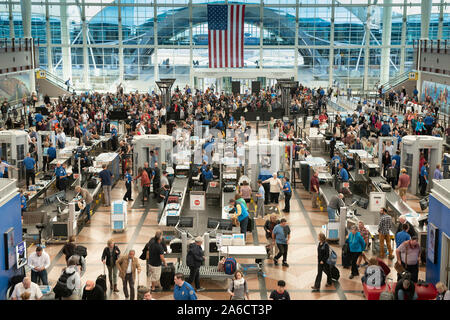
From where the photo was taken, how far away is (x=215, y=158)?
70.7ft

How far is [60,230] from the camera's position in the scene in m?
14.8

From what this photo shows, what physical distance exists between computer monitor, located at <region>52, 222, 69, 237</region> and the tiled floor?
1.13ft

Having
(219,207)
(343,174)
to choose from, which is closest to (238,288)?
(219,207)

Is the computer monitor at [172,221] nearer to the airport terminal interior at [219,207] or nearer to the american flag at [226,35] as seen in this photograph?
the airport terminal interior at [219,207]

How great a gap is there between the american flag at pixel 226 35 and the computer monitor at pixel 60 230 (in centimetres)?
2987

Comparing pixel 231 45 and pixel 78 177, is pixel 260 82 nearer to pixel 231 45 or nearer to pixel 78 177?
pixel 231 45

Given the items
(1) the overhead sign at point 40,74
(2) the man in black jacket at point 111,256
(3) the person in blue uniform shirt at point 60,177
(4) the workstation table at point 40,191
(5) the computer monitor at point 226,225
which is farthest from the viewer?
(1) the overhead sign at point 40,74

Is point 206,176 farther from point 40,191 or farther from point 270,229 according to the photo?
point 270,229

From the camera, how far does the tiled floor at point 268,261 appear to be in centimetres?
1193

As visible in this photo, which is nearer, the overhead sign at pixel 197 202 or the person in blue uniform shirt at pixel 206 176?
the overhead sign at pixel 197 202

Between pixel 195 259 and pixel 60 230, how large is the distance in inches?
182

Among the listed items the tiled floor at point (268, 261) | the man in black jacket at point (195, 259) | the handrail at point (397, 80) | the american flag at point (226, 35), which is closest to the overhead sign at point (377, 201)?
the tiled floor at point (268, 261)

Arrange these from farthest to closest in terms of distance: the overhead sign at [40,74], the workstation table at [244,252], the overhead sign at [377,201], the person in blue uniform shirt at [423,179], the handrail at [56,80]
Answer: the handrail at [56,80], the overhead sign at [40,74], the person in blue uniform shirt at [423,179], the overhead sign at [377,201], the workstation table at [244,252]
